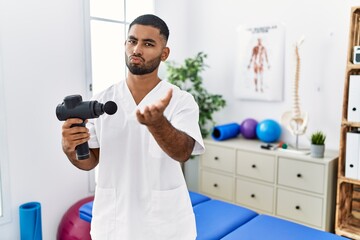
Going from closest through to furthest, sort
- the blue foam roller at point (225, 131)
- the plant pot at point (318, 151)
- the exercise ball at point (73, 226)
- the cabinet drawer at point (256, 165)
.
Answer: the exercise ball at point (73, 226)
the plant pot at point (318, 151)
the cabinet drawer at point (256, 165)
the blue foam roller at point (225, 131)

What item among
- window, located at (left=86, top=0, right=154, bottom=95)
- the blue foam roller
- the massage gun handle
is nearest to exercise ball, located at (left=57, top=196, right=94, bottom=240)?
window, located at (left=86, top=0, right=154, bottom=95)

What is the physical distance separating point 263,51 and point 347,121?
0.96 metres

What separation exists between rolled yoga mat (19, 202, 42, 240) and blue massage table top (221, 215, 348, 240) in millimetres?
1160

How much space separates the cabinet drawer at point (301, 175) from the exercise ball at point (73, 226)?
53.6 inches

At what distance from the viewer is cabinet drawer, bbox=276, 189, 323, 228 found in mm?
2188

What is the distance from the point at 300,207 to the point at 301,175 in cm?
22

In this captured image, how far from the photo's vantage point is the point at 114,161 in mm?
1083

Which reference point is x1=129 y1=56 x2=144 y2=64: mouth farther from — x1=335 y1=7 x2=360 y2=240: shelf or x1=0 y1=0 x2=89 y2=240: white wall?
x1=335 y1=7 x2=360 y2=240: shelf

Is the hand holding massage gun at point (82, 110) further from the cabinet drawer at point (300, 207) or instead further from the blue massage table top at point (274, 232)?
the cabinet drawer at point (300, 207)

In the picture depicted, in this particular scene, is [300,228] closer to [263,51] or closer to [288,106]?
[288,106]

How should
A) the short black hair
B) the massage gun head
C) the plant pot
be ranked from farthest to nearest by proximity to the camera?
the plant pot
the short black hair
the massage gun head

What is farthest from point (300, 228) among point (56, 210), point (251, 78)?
point (56, 210)

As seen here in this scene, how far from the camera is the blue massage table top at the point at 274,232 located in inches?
65.1

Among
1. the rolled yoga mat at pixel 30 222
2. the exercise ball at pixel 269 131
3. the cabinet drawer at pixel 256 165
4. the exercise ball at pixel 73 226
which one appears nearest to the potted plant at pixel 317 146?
the cabinet drawer at pixel 256 165
